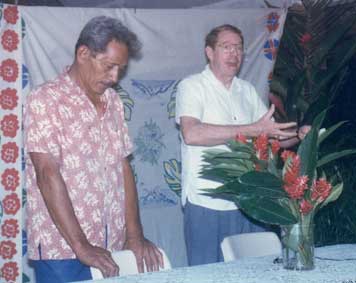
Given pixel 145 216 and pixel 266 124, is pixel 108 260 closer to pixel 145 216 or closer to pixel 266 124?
pixel 266 124

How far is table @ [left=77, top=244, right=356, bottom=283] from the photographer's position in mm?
2662

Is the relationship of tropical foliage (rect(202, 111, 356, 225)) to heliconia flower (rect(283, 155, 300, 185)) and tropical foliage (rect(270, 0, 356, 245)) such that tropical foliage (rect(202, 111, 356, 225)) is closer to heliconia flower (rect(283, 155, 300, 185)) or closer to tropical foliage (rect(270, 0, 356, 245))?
heliconia flower (rect(283, 155, 300, 185))

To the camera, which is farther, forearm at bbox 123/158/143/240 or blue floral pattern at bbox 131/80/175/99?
blue floral pattern at bbox 131/80/175/99

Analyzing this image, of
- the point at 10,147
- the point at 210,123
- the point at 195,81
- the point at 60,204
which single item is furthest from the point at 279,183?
the point at 10,147

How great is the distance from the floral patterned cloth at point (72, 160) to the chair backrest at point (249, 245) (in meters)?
0.54

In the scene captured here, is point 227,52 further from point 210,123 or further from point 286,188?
point 286,188

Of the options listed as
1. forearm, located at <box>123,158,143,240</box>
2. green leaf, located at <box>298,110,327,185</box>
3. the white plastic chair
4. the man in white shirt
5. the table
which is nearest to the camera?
the table

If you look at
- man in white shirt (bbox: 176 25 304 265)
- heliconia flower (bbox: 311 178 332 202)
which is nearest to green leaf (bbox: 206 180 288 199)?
heliconia flower (bbox: 311 178 332 202)

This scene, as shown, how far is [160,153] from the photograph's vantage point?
4.88 m

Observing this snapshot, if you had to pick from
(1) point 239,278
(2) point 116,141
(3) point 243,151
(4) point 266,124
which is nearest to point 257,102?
(4) point 266,124

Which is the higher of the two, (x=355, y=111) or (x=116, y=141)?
(x=355, y=111)

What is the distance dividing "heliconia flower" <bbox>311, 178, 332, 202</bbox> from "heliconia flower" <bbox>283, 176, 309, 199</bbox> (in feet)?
0.24

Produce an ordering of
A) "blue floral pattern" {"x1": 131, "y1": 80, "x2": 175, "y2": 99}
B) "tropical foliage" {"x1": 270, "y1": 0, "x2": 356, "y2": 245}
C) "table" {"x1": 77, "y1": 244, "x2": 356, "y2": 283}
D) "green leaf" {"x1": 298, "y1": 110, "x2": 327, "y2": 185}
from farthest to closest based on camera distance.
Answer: "tropical foliage" {"x1": 270, "y1": 0, "x2": 356, "y2": 245}, "blue floral pattern" {"x1": 131, "y1": 80, "x2": 175, "y2": 99}, "green leaf" {"x1": 298, "y1": 110, "x2": 327, "y2": 185}, "table" {"x1": 77, "y1": 244, "x2": 356, "y2": 283}

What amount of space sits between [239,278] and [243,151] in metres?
0.49
